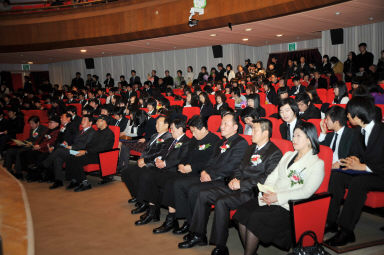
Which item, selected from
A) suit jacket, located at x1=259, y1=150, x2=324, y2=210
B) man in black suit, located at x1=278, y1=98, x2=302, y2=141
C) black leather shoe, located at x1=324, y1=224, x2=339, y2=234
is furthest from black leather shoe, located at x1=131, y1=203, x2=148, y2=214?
black leather shoe, located at x1=324, y1=224, x2=339, y2=234

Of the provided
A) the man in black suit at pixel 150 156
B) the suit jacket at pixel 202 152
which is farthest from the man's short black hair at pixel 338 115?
the man in black suit at pixel 150 156

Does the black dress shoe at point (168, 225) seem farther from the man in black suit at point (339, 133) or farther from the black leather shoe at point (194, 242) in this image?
the man in black suit at point (339, 133)

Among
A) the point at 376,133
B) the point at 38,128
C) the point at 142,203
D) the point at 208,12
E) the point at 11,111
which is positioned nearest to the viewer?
the point at 376,133

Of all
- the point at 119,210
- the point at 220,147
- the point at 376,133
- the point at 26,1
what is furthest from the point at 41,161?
the point at 26,1

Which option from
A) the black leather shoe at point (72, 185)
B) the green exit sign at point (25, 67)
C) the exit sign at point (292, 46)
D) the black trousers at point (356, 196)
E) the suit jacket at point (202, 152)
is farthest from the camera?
the green exit sign at point (25, 67)

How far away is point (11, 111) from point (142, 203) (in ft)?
16.5

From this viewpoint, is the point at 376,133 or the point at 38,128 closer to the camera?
the point at 376,133

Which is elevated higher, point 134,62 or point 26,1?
point 26,1

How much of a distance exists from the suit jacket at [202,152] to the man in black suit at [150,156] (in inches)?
17.8

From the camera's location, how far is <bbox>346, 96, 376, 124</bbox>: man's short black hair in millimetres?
3100

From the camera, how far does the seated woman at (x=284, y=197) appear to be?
2.69 metres

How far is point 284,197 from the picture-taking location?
2.71 metres

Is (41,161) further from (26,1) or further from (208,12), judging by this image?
(26,1)

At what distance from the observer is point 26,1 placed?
45.6 feet
